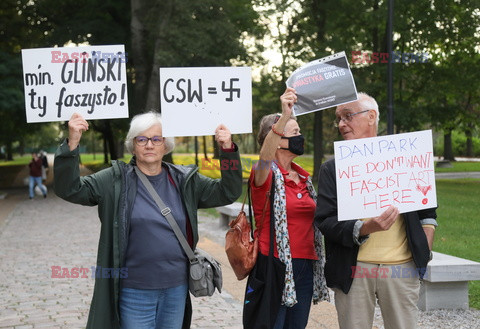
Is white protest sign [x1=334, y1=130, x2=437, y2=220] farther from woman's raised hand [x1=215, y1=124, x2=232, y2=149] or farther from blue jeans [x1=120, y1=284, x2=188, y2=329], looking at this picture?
blue jeans [x1=120, y1=284, x2=188, y2=329]

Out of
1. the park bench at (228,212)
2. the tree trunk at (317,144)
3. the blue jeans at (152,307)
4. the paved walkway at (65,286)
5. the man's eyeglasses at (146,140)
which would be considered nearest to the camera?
the blue jeans at (152,307)

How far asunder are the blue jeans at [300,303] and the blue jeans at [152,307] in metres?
0.65

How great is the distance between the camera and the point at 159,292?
3.46 m

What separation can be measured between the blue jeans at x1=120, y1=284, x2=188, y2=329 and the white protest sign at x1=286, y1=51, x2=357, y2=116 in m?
1.27

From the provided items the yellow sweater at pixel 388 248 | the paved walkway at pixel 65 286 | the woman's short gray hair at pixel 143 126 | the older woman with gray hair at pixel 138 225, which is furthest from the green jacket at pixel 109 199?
the paved walkway at pixel 65 286

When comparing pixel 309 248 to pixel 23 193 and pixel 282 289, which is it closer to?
pixel 282 289

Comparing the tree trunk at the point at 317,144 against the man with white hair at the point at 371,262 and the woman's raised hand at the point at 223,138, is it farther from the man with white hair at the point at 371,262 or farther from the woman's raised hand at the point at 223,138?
the woman's raised hand at the point at 223,138

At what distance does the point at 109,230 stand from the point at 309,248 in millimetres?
1215

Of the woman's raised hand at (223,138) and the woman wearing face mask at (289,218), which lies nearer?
the woman's raised hand at (223,138)

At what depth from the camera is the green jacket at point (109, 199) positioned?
328 centimetres

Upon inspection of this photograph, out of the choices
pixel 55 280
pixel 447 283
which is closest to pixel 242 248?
pixel 447 283

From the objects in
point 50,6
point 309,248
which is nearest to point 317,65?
point 309,248

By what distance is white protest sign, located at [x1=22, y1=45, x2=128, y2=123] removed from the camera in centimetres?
356

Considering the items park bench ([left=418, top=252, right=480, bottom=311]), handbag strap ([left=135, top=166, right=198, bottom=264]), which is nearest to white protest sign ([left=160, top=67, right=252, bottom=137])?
handbag strap ([left=135, top=166, right=198, bottom=264])
